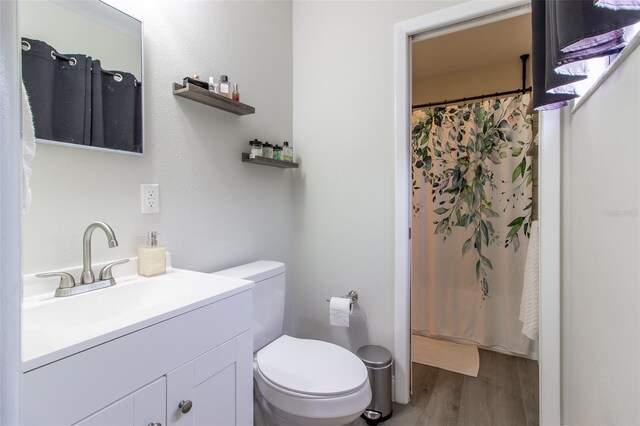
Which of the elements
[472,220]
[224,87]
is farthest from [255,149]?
[472,220]

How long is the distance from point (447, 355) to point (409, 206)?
1.31m

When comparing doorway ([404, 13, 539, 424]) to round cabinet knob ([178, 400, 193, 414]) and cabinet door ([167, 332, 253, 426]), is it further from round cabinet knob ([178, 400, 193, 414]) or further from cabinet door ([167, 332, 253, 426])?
round cabinet knob ([178, 400, 193, 414])

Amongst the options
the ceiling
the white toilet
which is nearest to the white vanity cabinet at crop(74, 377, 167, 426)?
the white toilet

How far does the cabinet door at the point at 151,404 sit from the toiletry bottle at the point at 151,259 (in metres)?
0.49

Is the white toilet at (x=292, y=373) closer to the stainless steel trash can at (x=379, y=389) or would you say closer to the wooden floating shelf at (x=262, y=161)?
the stainless steel trash can at (x=379, y=389)

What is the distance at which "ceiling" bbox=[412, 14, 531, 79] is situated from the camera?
2299 mm

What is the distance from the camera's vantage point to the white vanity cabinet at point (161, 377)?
23.2 inches

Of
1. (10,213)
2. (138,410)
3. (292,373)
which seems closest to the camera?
(10,213)

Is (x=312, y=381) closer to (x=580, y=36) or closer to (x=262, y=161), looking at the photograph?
(x=262, y=161)

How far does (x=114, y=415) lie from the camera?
0.68m

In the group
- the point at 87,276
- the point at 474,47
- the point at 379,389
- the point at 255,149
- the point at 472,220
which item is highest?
the point at 474,47

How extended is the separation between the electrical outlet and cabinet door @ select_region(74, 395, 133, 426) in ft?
2.34

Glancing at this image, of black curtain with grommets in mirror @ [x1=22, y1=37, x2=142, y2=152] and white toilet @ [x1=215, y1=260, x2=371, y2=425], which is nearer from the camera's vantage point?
black curtain with grommets in mirror @ [x1=22, y1=37, x2=142, y2=152]

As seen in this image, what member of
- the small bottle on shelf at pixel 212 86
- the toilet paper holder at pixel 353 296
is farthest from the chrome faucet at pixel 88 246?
the toilet paper holder at pixel 353 296
